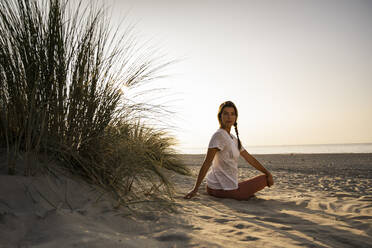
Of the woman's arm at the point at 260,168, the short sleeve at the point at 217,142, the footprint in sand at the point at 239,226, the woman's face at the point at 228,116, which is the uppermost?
the woman's face at the point at 228,116

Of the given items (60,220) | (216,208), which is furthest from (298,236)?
(60,220)

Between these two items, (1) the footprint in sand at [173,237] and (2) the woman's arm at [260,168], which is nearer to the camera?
(1) the footprint in sand at [173,237]

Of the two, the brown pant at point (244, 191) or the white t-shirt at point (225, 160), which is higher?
the white t-shirt at point (225, 160)

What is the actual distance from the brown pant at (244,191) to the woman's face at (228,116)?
2.57 feet

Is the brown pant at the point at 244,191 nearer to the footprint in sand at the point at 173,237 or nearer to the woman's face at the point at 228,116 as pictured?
the woman's face at the point at 228,116

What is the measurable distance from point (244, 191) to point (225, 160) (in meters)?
0.46

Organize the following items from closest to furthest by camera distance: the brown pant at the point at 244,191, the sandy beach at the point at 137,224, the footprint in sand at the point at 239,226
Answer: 1. the sandy beach at the point at 137,224
2. the footprint in sand at the point at 239,226
3. the brown pant at the point at 244,191

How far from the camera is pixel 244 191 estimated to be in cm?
299

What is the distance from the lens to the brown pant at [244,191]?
9.64 ft

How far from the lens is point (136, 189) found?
2182 millimetres

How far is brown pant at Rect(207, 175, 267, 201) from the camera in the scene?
294cm

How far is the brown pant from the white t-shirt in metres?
0.05

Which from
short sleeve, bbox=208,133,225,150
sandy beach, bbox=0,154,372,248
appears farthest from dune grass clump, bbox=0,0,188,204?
short sleeve, bbox=208,133,225,150

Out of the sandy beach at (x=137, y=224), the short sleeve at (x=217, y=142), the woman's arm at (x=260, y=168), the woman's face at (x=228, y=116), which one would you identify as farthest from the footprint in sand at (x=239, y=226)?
the woman's face at (x=228, y=116)
